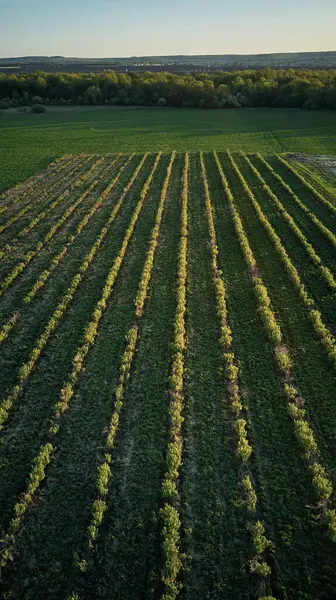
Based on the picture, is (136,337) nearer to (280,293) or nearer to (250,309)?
(250,309)

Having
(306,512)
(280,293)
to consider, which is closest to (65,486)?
(306,512)

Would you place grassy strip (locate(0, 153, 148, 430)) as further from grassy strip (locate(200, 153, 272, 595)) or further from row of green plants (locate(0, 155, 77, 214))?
row of green plants (locate(0, 155, 77, 214))

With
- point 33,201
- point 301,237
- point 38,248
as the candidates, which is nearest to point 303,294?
point 301,237

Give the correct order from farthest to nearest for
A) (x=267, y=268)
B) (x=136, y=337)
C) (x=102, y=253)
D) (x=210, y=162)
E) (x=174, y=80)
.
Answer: (x=174, y=80) < (x=210, y=162) < (x=102, y=253) < (x=267, y=268) < (x=136, y=337)

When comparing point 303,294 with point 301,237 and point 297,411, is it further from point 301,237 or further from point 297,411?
point 297,411

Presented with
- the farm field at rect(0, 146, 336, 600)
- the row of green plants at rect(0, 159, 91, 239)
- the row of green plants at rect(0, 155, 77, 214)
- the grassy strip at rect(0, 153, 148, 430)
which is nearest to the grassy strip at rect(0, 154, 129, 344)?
the farm field at rect(0, 146, 336, 600)
